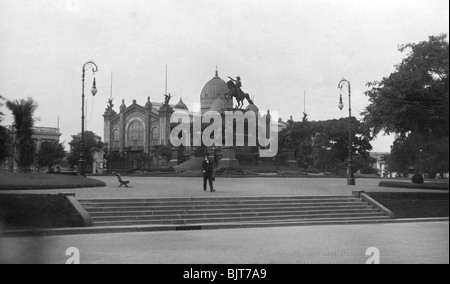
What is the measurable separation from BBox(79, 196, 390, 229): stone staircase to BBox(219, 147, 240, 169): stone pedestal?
75.1 ft

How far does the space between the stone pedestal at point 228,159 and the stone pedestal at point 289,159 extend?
7.82 metres

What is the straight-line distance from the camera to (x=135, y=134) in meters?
102

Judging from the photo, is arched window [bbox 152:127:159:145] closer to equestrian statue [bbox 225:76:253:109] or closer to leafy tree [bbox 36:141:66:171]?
equestrian statue [bbox 225:76:253:109]

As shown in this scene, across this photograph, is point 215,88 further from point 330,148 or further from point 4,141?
point 4,141

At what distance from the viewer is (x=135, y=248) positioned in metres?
11.0

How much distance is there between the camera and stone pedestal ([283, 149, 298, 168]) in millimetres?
49812

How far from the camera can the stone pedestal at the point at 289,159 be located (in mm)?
49812

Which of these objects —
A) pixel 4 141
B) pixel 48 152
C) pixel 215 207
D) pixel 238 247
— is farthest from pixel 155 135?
pixel 238 247

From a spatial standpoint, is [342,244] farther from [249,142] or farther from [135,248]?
[249,142]

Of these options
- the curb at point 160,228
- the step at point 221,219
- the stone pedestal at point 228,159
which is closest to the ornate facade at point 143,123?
the stone pedestal at point 228,159

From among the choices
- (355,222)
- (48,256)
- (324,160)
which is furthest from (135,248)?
(324,160)

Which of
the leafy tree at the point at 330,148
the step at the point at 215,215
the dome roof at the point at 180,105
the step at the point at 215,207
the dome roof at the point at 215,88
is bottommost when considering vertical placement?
the step at the point at 215,215

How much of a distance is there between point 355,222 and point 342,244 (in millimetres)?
6511

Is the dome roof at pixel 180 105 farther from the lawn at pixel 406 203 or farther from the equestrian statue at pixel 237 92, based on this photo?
the lawn at pixel 406 203
